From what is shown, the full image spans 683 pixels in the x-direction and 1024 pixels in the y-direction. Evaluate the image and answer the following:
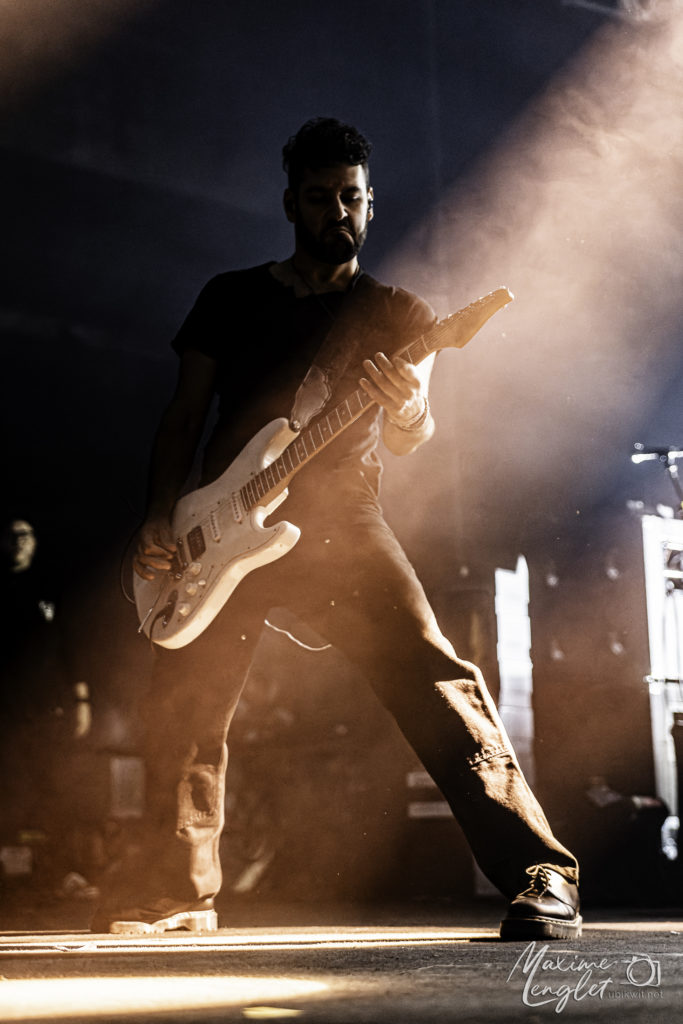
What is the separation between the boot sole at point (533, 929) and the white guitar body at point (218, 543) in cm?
83

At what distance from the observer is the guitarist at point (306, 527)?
86.8 inches

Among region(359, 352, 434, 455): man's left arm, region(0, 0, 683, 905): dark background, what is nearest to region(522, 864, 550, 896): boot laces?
region(359, 352, 434, 455): man's left arm

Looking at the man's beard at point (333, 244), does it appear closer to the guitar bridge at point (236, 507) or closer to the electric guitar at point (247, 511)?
the electric guitar at point (247, 511)

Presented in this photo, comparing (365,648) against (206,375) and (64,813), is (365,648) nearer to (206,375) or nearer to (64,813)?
(206,375)

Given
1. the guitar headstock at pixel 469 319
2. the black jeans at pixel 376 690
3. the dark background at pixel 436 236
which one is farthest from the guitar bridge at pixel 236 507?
the dark background at pixel 436 236

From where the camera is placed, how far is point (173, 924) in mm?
2373

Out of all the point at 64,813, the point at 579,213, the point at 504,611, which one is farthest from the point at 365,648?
the point at 579,213

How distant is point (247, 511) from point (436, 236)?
2774 mm

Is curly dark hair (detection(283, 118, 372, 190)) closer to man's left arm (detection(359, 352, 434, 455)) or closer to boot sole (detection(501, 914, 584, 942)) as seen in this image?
man's left arm (detection(359, 352, 434, 455))

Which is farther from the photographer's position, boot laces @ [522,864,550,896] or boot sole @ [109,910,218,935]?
boot sole @ [109,910,218,935]

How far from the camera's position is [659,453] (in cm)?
493

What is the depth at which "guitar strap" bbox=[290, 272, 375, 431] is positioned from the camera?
2.44 metres

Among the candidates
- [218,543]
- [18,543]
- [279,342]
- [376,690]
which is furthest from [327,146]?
[18,543]

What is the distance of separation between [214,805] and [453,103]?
3.50m
